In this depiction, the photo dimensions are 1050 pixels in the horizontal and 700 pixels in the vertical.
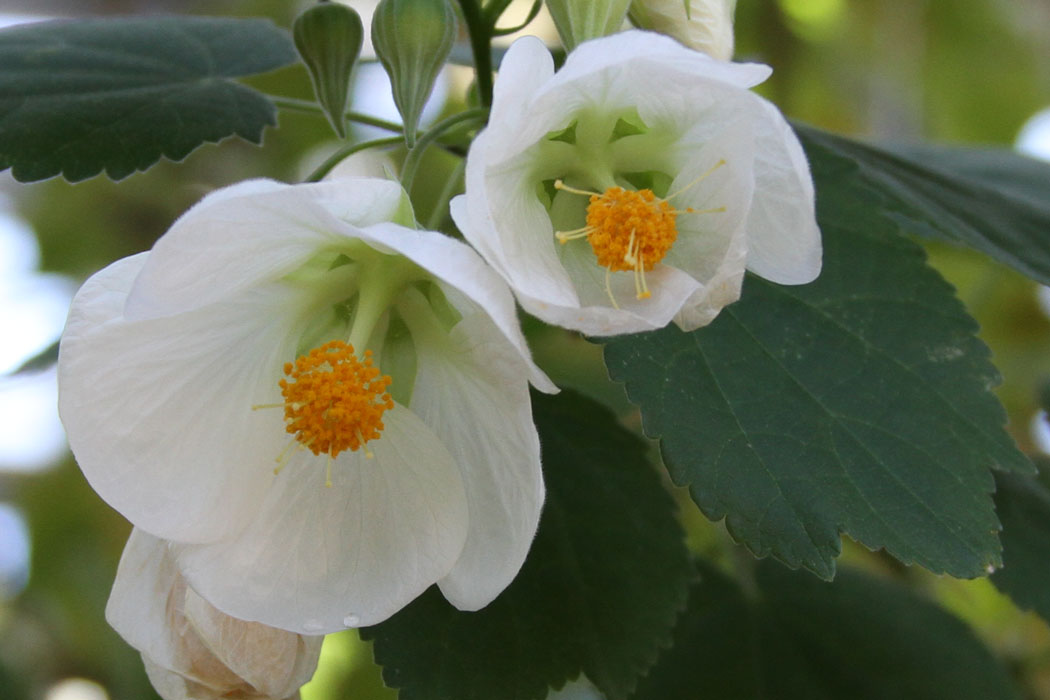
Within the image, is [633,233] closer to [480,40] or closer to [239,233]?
[239,233]

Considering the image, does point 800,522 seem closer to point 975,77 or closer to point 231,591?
point 231,591

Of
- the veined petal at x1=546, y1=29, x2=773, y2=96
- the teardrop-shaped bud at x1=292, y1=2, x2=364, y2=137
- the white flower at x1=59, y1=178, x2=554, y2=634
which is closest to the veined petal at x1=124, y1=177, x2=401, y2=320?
the white flower at x1=59, y1=178, x2=554, y2=634

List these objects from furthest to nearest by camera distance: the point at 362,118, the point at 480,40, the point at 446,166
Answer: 1. the point at 446,166
2. the point at 362,118
3. the point at 480,40

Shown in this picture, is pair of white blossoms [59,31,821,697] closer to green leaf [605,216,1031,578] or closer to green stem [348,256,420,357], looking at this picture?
green stem [348,256,420,357]

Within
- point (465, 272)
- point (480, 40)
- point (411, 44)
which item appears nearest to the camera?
point (465, 272)

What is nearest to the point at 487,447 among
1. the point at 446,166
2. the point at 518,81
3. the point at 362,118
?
the point at 518,81

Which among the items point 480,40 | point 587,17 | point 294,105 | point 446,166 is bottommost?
point 446,166
